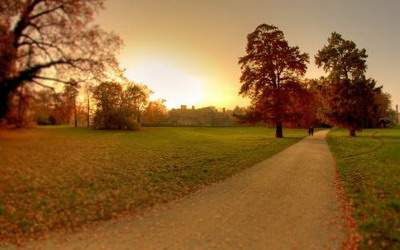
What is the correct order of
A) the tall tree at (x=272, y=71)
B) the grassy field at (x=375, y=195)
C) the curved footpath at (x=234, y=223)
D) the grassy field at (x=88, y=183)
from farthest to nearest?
the tall tree at (x=272, y=71) < the grassy field at (x=88, y=183) < the grassy field at (x=375, y=195) < the curved footpath at (x=234, y=223)

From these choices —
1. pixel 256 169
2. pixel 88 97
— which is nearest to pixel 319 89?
pixel 256 169

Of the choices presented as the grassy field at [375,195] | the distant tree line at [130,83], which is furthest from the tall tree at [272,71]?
the grassy field at [375,195]

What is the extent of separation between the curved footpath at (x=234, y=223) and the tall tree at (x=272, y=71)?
96.6ft

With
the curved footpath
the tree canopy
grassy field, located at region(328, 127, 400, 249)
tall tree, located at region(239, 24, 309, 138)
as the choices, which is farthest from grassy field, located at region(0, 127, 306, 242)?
the tree canopy

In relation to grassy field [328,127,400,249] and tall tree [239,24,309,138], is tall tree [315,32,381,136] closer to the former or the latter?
tall tree [239,24,309,138]

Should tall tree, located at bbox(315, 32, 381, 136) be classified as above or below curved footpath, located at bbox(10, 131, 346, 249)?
above

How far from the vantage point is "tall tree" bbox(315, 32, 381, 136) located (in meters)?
52.7

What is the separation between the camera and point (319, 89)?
5534cm

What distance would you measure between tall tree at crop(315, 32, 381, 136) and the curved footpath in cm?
4038

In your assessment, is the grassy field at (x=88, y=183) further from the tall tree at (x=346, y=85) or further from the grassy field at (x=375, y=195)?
the tall tree at (x=346, y=85)

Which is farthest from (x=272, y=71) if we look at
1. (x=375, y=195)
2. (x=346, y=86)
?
(x=375, y=195)

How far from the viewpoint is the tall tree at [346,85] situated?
2074 inches

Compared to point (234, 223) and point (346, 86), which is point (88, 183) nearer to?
point (234, 223)

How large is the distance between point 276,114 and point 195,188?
31.2 metres
